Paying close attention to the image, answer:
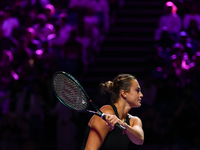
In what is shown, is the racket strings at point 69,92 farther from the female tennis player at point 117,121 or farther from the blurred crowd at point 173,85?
the blurred crowd at point 173,85

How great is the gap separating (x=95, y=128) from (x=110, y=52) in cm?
532

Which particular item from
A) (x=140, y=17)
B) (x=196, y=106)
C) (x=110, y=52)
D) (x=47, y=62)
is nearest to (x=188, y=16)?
(x=140, y=17)

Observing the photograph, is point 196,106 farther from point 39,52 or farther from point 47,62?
point 39,52

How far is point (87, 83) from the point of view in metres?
7.41

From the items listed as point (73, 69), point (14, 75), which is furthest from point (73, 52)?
point (14, 75)

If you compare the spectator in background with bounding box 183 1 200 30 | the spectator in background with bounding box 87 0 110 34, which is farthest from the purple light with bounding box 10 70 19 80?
the spectator in background with bounding box 183 1 200 30

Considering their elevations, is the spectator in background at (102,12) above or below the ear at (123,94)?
below

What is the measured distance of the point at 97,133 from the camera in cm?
259

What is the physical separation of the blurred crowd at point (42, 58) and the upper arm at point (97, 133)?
125 inches

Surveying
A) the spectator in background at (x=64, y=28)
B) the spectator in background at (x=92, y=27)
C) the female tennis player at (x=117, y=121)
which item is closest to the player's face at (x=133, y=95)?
the female tennis player at (x=117, y=121)

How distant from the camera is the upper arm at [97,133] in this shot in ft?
8.41

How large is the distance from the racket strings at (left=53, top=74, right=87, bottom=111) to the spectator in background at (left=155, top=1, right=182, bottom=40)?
4860mm

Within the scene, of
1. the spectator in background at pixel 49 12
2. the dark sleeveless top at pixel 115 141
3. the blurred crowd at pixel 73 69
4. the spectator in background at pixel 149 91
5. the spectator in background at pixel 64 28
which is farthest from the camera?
the spectator in background at pixel 49 12

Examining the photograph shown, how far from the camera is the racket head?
9.19 feet
